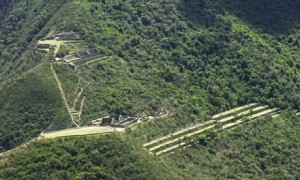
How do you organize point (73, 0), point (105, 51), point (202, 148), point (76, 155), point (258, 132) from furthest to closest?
point (73, 0), point (105, 51), point (258, 132), point (202, 148), point (76, 155)

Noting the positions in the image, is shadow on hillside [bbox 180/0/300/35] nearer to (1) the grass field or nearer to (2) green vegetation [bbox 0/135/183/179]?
(1) the grass field

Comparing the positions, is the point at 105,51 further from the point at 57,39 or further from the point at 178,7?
the point at 178,7

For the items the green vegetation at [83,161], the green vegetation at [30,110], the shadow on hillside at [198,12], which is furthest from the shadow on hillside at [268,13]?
the green vegetation at [83,161]

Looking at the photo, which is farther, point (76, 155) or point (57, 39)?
point (57, 39)

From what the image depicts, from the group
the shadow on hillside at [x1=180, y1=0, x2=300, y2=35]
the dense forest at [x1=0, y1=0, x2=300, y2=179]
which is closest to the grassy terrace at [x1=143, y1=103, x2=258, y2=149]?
the dense forest at [x1=0, y1=0, x2=300, y2=179]

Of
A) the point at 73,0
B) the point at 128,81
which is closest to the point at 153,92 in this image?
the point at 128,81

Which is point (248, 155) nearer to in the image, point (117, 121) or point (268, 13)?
point (117, 121)
